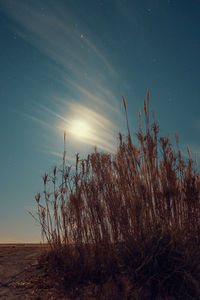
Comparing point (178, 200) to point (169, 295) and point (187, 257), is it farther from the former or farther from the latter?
point (169, 295)

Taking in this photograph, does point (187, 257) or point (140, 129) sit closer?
point (187, 257)

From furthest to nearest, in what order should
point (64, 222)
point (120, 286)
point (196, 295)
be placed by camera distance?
1. point (64, 222)
2. point (120, 286)
3. point (196, 295)

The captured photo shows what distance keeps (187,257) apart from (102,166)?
3.80ft

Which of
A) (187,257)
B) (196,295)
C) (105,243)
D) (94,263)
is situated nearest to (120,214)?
(105,243)

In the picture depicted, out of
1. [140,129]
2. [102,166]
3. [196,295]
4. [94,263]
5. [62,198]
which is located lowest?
→ [196,295]

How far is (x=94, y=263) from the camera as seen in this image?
2.30 m

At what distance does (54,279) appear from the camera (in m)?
2.41

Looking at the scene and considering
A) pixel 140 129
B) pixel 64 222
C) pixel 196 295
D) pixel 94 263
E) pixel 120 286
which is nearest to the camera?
pixel 196 295

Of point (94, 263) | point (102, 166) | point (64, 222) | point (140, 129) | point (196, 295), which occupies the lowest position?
point (196, 295)

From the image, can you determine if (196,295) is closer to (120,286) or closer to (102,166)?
(120,286)

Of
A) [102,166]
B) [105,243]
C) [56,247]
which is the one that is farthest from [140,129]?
[56,247]

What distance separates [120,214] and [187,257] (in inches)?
26.3

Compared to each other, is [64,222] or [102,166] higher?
[102,166]

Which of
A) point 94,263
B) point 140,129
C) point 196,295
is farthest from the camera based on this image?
point 140,129
